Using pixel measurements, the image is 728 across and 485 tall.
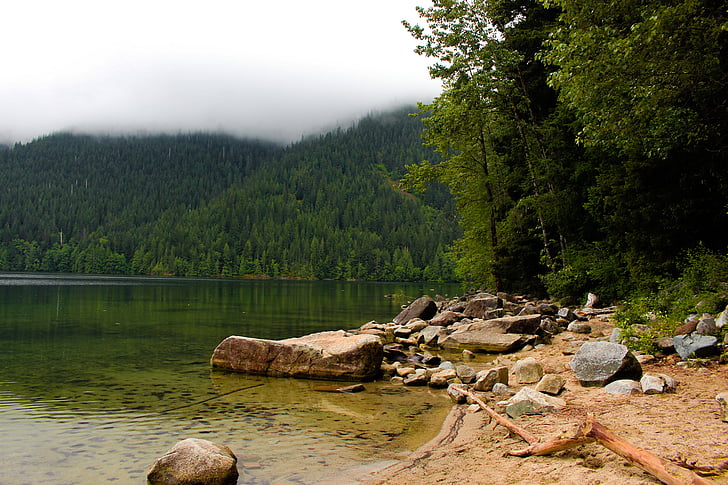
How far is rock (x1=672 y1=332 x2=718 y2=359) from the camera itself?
918 centimetres

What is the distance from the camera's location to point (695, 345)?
30.8ft

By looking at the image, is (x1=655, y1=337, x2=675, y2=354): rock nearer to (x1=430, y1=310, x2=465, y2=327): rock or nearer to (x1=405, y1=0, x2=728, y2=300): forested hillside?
(x1=405, y1=0, x2=728, y2=300): forested hillside

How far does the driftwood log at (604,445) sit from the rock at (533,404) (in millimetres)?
752

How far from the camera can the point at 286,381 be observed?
1215cm

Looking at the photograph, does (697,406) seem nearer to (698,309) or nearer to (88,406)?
(698,309)

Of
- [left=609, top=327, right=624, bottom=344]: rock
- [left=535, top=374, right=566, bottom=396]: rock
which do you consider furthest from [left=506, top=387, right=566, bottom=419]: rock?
[left=609, top=327, right=624, bottom=344]: rock

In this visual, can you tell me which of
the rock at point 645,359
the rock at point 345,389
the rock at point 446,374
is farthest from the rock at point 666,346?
the rock at point 345,389

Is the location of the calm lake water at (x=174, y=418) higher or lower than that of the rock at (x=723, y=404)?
lower

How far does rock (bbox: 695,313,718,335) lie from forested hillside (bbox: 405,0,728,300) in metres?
3.52

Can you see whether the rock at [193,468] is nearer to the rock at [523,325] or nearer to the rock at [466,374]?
the rock at [466,374]

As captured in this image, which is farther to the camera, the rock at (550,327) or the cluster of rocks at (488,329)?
the rock at (550,327)

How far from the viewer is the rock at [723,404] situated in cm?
623

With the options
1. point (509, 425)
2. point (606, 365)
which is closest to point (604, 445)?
point (509, 425)

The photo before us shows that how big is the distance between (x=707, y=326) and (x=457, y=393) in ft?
17.6
